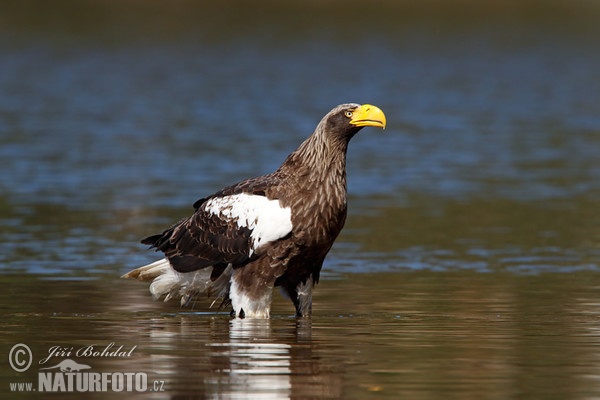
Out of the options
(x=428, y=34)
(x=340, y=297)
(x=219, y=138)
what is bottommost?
(x=340, y=297)

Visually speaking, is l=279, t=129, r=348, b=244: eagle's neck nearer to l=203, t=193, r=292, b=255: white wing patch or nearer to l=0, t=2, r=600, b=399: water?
l=203, t=193, r=292, b=255: white wing patch

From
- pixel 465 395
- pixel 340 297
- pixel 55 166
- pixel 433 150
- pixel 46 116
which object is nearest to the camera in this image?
pixel 465 395

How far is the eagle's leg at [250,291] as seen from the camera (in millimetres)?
13625

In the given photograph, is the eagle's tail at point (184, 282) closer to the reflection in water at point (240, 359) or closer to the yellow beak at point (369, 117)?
the reflection in water at point (240, 359)

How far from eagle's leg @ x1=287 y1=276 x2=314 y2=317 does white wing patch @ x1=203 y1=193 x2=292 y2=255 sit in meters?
0.65

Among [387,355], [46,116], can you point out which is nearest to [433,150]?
[46,116]

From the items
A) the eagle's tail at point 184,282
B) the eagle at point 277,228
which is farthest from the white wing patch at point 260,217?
the eagle's tail at point 184,282

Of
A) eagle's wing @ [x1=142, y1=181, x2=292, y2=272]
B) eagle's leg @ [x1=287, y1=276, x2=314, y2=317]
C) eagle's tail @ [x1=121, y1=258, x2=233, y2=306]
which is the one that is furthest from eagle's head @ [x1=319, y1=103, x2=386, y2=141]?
eagle's tail @ [x1=121, y1=258, x2=233, y2=306]

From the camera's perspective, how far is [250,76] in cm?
5625

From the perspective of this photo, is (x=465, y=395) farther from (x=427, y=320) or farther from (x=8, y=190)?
(x=8, y=190)

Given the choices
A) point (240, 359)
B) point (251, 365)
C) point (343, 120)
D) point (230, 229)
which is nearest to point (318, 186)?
point (343, 120)

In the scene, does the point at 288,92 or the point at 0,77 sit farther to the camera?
the point at 0,77

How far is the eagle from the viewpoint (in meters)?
13.4

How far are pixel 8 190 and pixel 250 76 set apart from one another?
32530 millimetres
